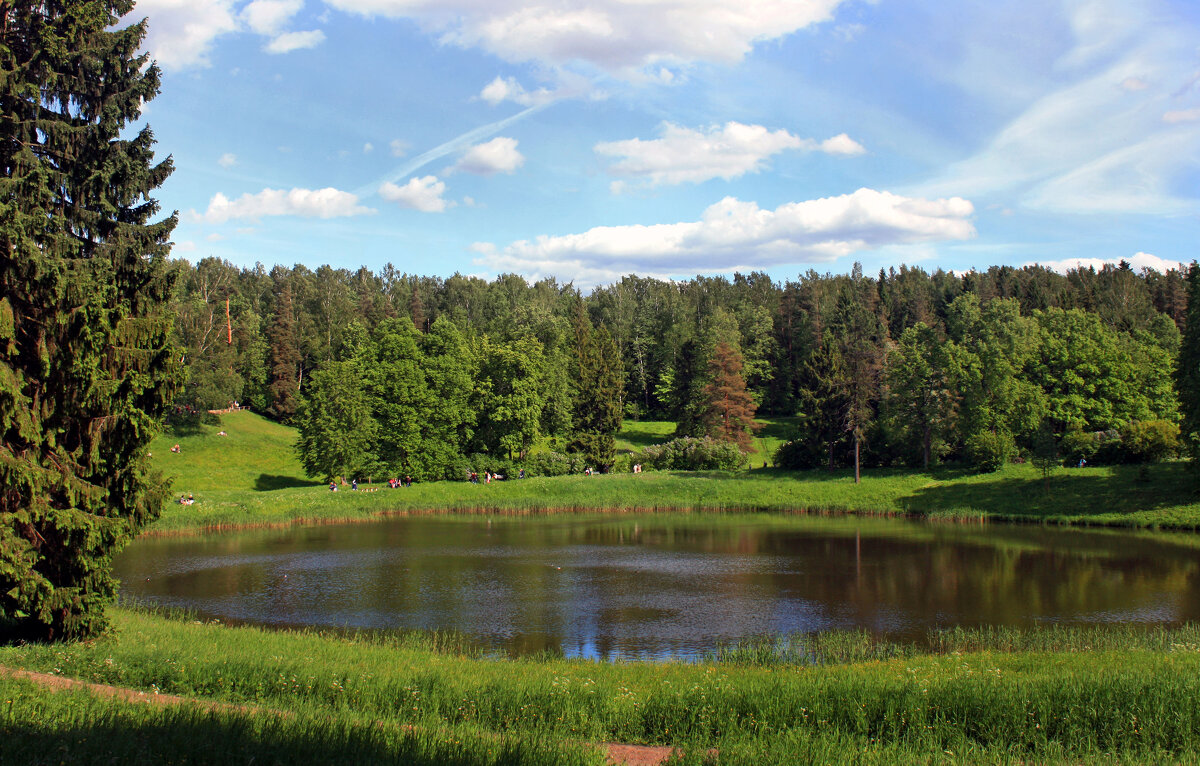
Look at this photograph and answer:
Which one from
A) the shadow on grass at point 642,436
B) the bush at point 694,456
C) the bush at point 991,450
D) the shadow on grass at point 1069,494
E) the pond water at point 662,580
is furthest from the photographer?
the shadow on grass at point 642,436

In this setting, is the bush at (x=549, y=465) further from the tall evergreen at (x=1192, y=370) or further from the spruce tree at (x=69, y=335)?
the spruce tree at (x=69, y=335)

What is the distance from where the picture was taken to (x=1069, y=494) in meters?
46.5

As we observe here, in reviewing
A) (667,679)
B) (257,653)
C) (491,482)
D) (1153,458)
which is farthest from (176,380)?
(1153,458)

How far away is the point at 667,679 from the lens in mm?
14633

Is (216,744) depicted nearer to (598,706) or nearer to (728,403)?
(598,706)

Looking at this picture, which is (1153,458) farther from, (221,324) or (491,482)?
(221,324)

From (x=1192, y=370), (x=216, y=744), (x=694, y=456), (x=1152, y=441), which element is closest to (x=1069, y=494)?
(x=1152, y=441)

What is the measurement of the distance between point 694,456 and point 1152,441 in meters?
31.4

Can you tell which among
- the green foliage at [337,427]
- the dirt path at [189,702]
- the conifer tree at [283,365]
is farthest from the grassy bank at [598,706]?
the conifer tree at [283,365]

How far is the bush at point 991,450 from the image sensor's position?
2077 inches

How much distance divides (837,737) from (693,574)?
22245 millimetres

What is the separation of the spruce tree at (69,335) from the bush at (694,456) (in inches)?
1990

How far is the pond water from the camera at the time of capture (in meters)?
23.1

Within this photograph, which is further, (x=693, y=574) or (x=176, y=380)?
(x=693, y=574)
